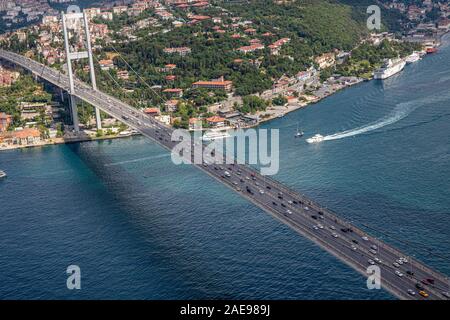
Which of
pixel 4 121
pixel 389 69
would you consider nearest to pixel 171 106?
pixel 4 121

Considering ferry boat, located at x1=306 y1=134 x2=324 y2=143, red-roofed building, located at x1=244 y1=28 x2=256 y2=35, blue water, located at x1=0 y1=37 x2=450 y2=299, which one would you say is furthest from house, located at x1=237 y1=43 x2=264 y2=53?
ferry boat, located at x1=306 y1=134 x2=324 y2=143

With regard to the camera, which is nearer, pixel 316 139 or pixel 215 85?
pixel 316 139

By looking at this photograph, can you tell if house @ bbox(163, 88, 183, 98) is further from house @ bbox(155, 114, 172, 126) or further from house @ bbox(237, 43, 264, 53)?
house @ bbox(237, 43, 264, 53)

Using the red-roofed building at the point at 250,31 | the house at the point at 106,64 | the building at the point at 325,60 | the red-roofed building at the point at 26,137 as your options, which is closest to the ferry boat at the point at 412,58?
the building at the point at 325,60

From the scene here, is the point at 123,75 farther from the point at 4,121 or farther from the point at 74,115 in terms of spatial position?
the point at 4,121

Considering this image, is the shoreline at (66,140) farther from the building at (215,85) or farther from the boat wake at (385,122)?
the boat wake at (385,122)

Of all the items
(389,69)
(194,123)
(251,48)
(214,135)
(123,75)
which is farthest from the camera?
(251,48)

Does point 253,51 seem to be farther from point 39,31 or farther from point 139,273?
point 139,273
